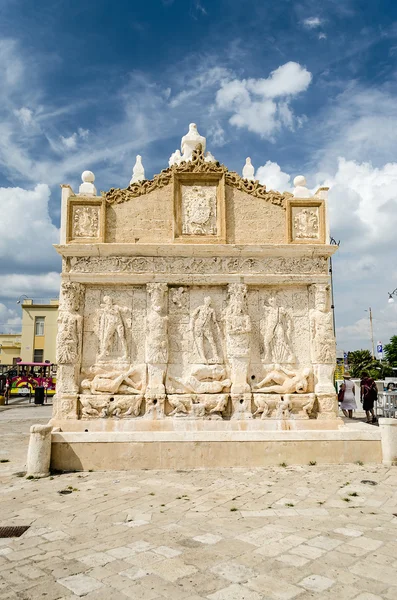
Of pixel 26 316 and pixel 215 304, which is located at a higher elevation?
pixel 26 316

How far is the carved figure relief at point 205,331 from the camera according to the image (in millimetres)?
9797

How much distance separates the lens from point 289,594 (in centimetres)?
405

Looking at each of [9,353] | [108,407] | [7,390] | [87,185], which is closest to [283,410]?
[108,407]

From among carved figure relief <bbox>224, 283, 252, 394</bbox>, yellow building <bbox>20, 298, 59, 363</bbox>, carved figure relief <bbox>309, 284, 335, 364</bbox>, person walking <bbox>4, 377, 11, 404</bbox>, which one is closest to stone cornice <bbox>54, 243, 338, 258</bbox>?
carved figure relief <bbox>309, 284, 335, 364</bbox>

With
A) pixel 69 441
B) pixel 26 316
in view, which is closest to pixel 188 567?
pixel 69 441

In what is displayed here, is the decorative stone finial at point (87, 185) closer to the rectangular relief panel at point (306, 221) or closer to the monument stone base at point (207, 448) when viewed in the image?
the rectangular relief panel at point (306, 221)

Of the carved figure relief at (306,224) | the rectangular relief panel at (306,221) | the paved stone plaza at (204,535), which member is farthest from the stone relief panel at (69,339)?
the carved figure relief at (306,224)

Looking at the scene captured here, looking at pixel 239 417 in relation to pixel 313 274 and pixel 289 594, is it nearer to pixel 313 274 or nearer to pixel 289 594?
pixel 313 274

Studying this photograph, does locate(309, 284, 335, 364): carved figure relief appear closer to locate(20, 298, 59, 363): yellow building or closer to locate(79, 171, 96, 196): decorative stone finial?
locate(79, 171, 96, 196): decorative stone finial

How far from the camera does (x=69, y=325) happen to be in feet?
31.4

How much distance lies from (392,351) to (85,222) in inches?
1590

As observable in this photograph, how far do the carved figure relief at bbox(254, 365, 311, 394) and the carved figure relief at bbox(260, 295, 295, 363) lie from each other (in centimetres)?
25

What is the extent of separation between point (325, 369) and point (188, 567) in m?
6.03

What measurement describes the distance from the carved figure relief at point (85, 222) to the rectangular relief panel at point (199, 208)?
1.80 metres
